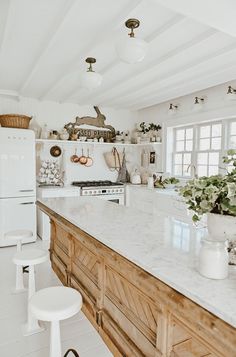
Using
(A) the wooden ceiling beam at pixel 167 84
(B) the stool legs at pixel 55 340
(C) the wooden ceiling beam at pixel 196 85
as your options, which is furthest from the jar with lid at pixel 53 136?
(B) the stool legs at pixel 55 340

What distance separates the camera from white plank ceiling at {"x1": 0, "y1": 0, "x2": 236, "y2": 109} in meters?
1.94

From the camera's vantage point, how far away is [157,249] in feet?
4.59

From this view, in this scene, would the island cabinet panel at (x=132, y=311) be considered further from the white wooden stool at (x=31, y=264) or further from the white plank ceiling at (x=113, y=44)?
the white plank ceiling at (x=113, y=44)

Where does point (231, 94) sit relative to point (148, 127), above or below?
above

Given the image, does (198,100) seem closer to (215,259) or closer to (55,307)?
(215,259)

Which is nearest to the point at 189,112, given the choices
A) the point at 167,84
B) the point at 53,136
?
the point at 167,84

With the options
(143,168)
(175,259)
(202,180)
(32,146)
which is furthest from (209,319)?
(143,168)

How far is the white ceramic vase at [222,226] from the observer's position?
1193mm

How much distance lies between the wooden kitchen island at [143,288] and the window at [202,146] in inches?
93.3

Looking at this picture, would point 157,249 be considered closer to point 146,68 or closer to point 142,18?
point 142,18

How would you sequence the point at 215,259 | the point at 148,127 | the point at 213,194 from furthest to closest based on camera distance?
the point at 148,127 < the point at 213,194 < the point at 215,259

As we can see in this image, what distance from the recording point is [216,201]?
1.22m

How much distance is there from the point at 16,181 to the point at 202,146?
3201 millimetres

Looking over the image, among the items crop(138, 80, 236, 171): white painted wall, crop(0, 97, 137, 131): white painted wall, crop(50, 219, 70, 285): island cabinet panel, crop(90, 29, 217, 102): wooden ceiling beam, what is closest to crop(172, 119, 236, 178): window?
crop(138, 80, 236, 171): white painted wall
